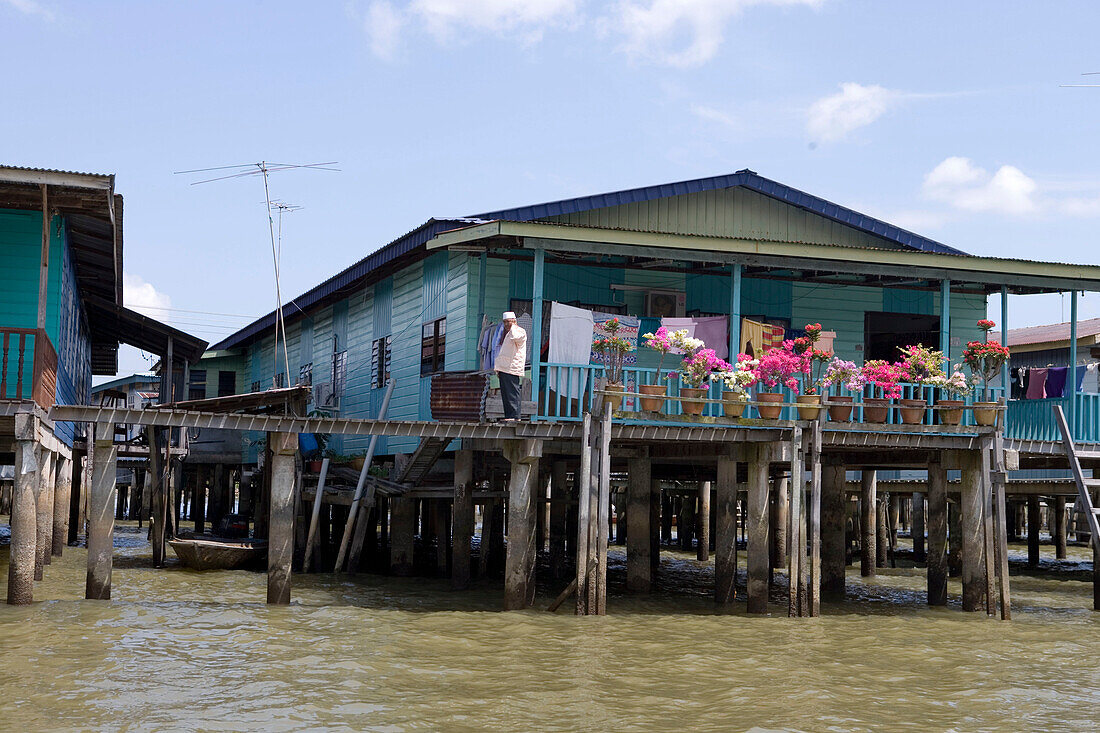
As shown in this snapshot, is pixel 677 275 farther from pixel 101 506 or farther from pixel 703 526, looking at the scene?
pixel 101 506

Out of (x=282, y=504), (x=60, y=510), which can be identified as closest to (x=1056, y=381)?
(x=282, y=504)

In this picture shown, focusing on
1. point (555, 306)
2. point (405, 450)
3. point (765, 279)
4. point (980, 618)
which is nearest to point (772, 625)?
point (980, 618)

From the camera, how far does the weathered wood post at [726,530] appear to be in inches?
653

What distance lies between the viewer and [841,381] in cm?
1590

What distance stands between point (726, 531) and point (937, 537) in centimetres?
364

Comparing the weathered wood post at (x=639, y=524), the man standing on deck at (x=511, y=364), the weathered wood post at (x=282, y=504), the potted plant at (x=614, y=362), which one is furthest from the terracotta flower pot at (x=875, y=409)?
the weathered wood post at (x=282, y=504)

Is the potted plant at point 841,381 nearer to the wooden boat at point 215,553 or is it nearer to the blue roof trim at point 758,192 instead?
the blue roof trim at point 758,192

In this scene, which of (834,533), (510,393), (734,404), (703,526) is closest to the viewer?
(734,404)

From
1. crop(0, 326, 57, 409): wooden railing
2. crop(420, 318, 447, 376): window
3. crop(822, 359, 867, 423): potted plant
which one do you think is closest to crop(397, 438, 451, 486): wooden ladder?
crop(420, 318, 447, 376): window

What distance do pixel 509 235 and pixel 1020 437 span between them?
27.6ft

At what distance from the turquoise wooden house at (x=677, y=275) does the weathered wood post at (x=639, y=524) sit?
1481mm

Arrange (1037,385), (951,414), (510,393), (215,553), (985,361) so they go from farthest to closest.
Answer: (1037,385) < (215,553) < (951,414) < (985,361) < (510,393)

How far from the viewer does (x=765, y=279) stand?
1972 cm

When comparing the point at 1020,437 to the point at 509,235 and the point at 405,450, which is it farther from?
the point at 405,450
